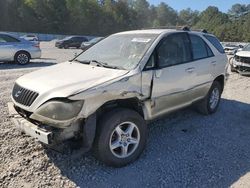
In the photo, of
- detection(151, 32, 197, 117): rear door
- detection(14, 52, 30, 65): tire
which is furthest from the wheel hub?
detection(14, 52, 30, 65): tire

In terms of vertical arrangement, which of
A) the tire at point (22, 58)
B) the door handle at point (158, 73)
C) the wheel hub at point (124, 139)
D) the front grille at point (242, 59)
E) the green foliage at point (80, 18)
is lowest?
the green foliage at point (80, 18)

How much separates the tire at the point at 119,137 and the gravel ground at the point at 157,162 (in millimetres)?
151

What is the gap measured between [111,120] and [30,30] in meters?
66.0

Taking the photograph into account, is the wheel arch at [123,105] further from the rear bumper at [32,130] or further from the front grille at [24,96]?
the front grille at [24,96]

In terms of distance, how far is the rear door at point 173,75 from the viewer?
174 inches

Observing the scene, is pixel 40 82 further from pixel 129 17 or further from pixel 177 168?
pixel 129 17

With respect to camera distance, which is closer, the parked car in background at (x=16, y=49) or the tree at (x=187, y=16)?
the parked car in background at (x=16, y=49)

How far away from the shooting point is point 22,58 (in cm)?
1353

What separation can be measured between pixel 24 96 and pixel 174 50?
8.06 feet

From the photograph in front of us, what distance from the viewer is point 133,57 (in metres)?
4.38

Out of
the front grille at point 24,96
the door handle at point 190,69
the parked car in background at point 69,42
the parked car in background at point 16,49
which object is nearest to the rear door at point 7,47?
the parked car in background at point 16,49

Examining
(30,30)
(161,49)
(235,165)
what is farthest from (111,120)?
(30,30)

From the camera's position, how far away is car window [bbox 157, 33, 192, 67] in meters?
4.55

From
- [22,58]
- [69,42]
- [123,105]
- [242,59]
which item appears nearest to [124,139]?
[123,105]
